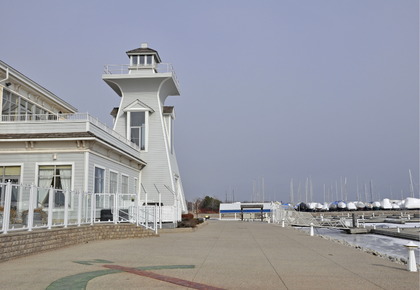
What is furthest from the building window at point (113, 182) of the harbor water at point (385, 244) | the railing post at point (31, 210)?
the harbor water at point (385, 244)

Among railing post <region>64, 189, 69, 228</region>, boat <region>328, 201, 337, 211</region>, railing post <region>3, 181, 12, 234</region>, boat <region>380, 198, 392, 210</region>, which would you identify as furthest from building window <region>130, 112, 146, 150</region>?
boat <region>380, 198, 392, 210</region>

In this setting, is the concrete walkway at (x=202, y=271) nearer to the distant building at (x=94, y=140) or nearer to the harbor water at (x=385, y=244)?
the distant building at (x=94, y=140)

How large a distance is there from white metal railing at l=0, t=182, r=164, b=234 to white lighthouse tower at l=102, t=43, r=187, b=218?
7.85 m

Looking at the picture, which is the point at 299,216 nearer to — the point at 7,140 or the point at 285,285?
the point at 7,140

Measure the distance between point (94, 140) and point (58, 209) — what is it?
6.41 m

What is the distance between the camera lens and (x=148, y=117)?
3291 centimetres

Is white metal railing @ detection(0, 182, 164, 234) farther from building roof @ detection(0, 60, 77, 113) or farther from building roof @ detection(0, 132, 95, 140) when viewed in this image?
building roof @ detection(0, 60, 77, 113)

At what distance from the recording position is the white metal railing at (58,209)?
12.2 meters

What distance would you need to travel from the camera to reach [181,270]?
9.62m

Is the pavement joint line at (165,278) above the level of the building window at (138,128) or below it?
below

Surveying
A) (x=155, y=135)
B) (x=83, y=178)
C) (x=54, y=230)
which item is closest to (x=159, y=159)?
(x=155, y=135)

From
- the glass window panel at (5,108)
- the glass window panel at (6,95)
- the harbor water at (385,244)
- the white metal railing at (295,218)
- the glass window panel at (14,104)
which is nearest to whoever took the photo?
the glass window panel at (5,108)

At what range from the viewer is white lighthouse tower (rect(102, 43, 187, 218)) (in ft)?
104

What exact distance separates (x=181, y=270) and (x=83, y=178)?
13.0m
